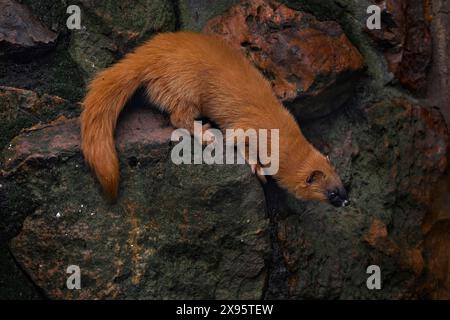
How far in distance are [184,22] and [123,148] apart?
1.18 m

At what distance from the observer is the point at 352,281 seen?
3.80m

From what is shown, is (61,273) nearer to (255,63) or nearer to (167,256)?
(167,256)

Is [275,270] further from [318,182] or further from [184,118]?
[184,118]

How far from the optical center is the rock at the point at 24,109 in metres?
3.71

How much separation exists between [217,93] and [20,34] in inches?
52.9

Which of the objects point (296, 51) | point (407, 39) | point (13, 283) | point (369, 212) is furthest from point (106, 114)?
point (407, 39)

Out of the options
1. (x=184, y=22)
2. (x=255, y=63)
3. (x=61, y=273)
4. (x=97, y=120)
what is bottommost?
(x=61, y=273)

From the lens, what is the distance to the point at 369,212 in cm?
400

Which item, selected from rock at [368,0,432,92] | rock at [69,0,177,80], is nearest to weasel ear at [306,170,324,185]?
rock at [368,0,432,92]

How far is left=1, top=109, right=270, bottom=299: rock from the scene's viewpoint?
11.2 ft

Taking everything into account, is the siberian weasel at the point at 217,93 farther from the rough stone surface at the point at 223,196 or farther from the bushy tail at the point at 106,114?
the rough stone surface at the point at 223,196
